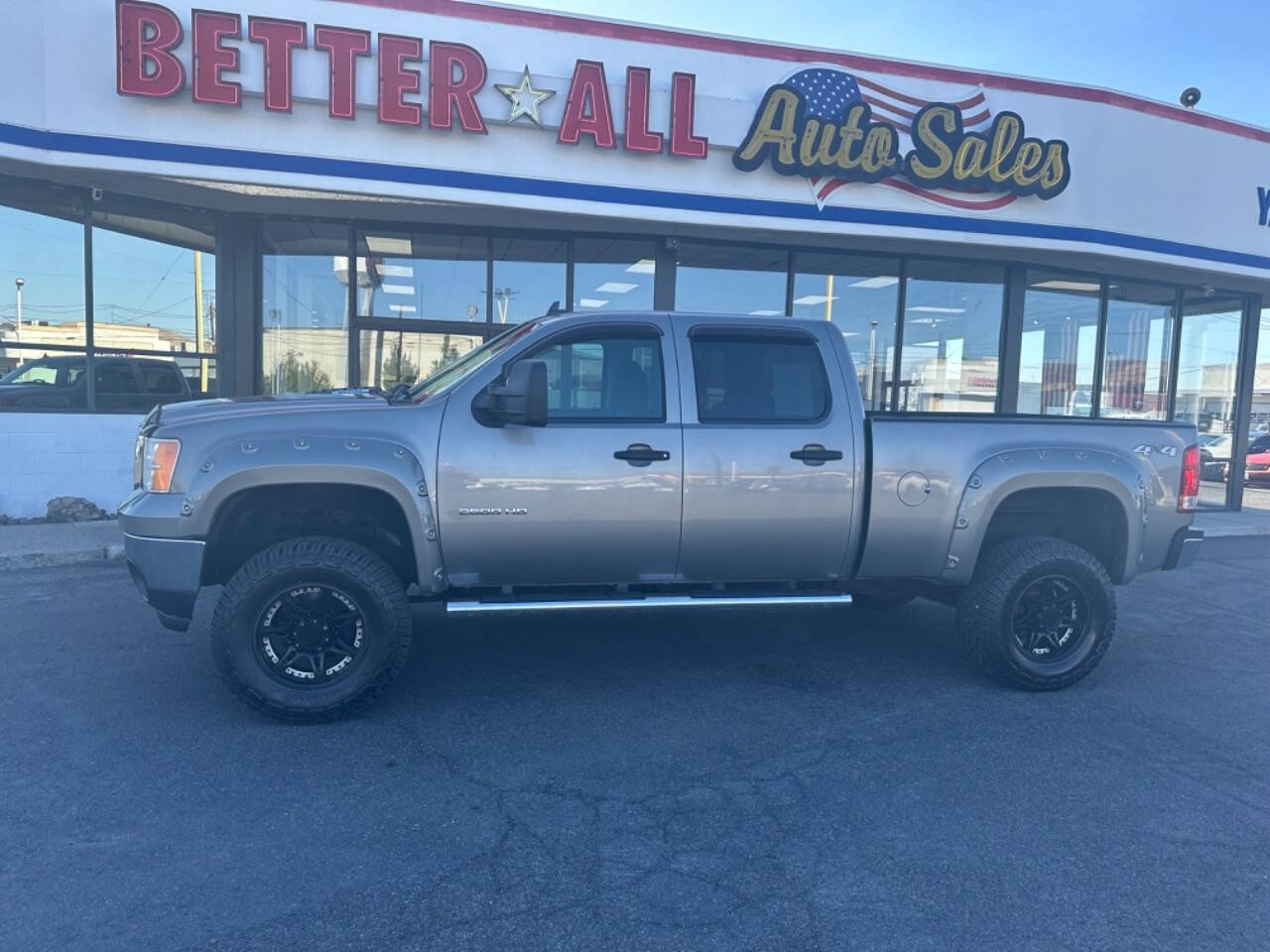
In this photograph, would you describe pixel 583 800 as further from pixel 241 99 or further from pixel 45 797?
pixel 241 99

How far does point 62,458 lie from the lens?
9.62 metres

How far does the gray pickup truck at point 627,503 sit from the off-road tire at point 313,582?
11 millimetres

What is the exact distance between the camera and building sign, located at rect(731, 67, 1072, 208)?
10.0 metres

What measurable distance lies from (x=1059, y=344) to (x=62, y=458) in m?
13.0

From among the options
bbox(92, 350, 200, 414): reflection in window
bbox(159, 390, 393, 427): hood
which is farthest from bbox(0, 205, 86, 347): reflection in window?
bbox(159, 390, 393, 427): hood

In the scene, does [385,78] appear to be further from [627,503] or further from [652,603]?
[652,603]

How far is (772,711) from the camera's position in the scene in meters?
4.70

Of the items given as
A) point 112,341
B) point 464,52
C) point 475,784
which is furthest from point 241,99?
point 475,784

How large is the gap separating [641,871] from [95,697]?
3215mm

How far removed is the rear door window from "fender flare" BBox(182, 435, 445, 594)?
1.58 meters

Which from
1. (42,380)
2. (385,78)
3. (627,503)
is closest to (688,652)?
(627,503)

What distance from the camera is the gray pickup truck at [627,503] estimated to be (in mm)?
4320

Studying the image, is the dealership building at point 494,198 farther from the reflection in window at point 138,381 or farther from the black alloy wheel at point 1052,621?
the black alloy wheel at point 1052,621

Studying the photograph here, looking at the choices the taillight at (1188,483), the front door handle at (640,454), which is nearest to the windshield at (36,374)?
the front door handle at (640,454)
